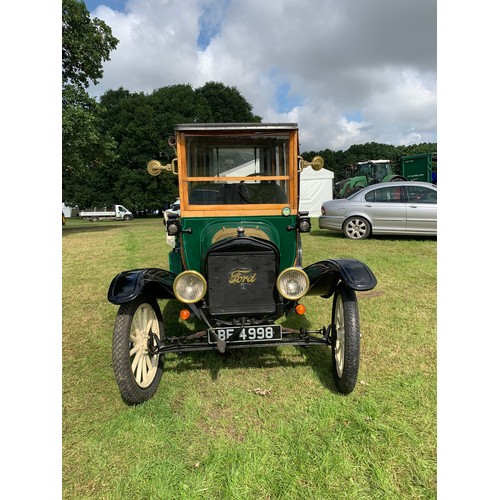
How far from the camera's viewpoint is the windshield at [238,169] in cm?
313

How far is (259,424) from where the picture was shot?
2.31m

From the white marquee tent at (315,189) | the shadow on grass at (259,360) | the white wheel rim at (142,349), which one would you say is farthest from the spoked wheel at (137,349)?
the white marquee tent at (315,189)

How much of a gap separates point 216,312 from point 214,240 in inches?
23.4

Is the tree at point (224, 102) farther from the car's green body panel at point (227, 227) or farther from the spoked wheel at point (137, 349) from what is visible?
the spoked wheel at point (137, 349)

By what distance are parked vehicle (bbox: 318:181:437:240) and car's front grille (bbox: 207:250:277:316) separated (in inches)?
259

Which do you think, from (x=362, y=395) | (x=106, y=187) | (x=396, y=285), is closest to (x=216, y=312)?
(x=362, y=395)

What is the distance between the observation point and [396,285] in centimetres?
512

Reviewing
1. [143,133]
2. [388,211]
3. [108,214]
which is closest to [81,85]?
[388,211]

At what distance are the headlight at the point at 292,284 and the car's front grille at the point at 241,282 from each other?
0.15m

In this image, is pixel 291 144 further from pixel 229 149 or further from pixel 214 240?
pixel 214 240

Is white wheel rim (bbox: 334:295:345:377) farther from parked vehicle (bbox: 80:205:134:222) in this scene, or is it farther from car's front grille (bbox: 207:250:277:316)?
parked vehicle (bbox: 80:205:134:222)

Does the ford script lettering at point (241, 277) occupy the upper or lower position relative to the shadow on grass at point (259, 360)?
upper

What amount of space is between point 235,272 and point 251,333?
0.48m

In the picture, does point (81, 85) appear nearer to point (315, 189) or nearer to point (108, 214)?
point (315, 189)
